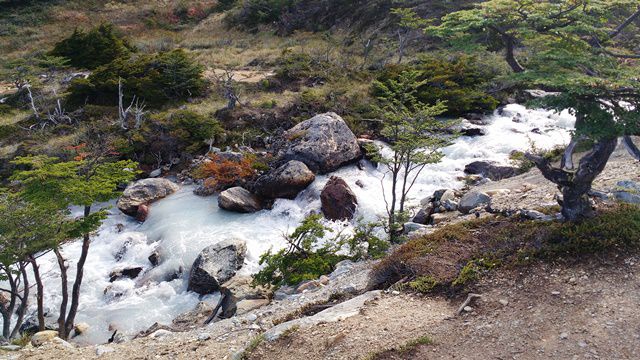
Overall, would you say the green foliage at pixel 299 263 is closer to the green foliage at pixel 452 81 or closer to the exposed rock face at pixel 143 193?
the exposed rock face at pixel 143 193

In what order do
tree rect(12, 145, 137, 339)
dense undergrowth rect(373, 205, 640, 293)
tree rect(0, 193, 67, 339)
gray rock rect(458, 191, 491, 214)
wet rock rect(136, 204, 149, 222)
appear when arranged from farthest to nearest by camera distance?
wet rock rect(136, 204, 149, 222) → gray rock rect(458, 191, 491, 214) → tree rect(12, 145, 137, 339) → tree rect(0, 193, 67, 339) → dense undergrowth rect(373, 205, 640, 293)

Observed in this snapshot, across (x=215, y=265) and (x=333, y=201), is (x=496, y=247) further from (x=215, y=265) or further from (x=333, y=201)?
(x=333, y=201)

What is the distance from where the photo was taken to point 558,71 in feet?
21.8

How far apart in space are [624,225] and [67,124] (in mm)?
20916

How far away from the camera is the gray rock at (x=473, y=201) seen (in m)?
10.4

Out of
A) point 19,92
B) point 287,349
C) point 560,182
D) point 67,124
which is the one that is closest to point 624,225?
point 560,182

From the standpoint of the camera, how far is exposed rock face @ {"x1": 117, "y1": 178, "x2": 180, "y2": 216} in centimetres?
1514

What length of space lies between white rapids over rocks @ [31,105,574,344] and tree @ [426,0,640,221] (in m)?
3.13

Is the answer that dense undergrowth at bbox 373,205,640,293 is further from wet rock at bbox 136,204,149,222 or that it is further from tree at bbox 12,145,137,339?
wet rock at bbox 136,204,149,222

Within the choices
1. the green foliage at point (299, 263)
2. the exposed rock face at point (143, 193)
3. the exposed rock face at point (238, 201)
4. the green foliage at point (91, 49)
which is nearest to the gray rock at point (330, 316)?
the green foliage at point (299, 263)

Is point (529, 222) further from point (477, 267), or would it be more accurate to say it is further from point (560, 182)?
point (477, 267)

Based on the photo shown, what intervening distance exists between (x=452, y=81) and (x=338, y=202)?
424 inches

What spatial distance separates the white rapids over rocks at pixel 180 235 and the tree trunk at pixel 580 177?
10.9 ft

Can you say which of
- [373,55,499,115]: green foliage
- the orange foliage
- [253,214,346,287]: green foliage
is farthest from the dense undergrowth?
[373,55,499,115]: green foliage
